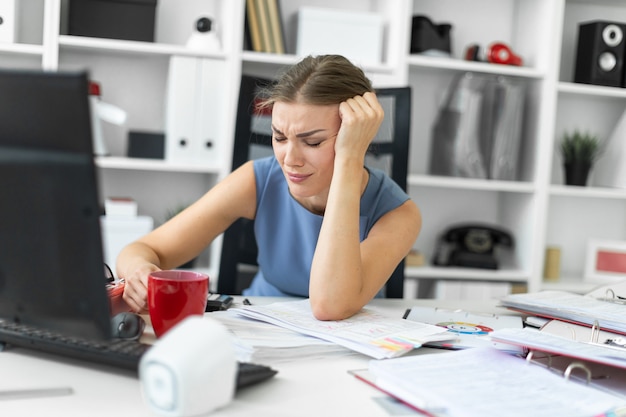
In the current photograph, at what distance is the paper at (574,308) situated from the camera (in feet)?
4.11

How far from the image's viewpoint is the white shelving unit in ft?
8.97

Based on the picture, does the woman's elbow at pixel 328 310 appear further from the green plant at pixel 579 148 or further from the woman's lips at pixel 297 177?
the green plant at pixel 579 148

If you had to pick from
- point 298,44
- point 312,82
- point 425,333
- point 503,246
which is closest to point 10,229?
point 425,333

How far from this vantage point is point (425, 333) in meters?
1.15

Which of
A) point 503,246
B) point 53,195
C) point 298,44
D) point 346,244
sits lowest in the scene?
point 503,246

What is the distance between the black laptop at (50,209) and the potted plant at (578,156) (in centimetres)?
276

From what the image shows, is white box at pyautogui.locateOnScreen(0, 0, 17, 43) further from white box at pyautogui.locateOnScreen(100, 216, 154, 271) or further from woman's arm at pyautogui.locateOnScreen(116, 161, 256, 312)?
woman's arm at pyautogui.locateOnScreen(116, 161, 256, 312)

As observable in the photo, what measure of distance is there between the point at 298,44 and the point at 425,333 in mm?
1912

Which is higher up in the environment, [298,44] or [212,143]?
[298,44]

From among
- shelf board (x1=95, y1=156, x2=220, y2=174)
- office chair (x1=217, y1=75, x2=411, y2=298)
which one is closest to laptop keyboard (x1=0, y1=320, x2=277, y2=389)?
office chair (x1=217, y1=75, x2=411, y2=298)

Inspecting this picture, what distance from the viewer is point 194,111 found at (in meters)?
2.70

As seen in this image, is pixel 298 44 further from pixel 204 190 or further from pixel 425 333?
pixel 425 333

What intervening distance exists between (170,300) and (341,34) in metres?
2.01

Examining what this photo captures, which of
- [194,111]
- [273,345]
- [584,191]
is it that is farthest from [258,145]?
[584,191]
